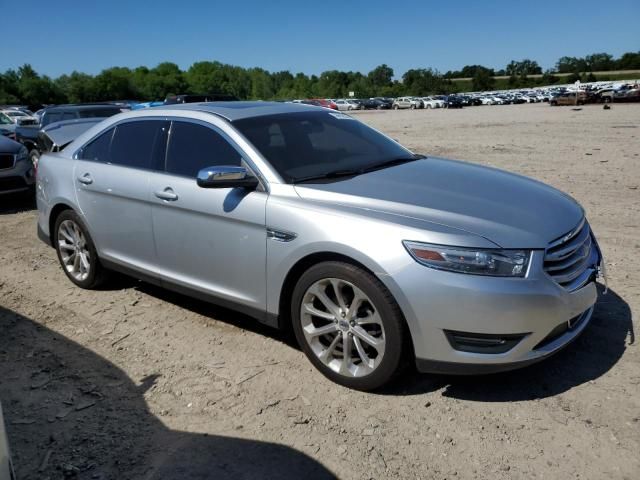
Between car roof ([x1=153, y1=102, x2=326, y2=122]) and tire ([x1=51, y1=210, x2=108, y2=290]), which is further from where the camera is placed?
tire ([x1=51, y1=210, x2=108, y2=290])

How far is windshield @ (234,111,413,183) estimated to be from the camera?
3.85 meters

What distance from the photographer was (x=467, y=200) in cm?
339

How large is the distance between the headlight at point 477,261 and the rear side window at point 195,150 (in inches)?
63.7

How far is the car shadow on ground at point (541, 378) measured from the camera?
3.30m

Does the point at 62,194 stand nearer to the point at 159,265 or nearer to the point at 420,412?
the point at 159,265

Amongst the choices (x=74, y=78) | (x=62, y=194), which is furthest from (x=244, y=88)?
(x=62, y=194)

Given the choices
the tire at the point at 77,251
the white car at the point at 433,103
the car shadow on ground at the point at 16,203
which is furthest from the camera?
the white car at the point at 433,103

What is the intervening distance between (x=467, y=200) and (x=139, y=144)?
8.90 ft

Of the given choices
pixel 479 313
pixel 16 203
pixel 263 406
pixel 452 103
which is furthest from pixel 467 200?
pixel 452 103

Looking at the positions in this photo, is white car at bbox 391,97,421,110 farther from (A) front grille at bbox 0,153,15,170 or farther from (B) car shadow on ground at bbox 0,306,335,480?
(B) car shadow on ground at bbox 0,306,335,480

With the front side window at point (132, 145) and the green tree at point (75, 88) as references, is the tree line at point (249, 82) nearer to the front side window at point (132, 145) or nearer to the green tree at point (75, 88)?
the green tree at point (75, 88)

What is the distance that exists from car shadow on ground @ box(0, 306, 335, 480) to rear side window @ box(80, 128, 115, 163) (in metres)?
1.84

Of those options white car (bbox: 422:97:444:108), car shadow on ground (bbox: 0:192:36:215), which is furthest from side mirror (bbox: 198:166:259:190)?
white car (bbox: 422:97:444:108)

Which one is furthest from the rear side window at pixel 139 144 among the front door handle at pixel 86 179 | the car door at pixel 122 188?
the front door handle at pixel 86 179
